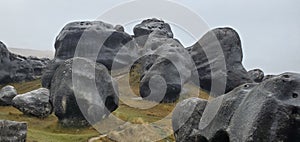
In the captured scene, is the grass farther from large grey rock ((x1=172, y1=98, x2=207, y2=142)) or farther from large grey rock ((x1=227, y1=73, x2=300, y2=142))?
large grey rock ((x1=227, y1=73, x2=300, y2=142))

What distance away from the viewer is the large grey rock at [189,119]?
953 inches

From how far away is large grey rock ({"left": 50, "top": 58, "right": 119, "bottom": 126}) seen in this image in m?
36.3

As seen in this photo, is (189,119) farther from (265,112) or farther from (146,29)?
(146,29)

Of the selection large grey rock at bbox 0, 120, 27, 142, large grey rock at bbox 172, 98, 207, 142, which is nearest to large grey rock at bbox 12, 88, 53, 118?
large grey rock at bbox 0, 120, 27, 142

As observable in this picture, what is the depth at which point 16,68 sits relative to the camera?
72.8 metres

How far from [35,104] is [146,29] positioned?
4798 cm

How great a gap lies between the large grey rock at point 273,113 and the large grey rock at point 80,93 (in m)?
19.6

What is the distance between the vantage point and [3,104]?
4806 cm

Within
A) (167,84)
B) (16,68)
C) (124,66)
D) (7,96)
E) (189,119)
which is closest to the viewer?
(189,119)

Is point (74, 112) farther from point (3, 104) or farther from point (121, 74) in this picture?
point (121, 74)

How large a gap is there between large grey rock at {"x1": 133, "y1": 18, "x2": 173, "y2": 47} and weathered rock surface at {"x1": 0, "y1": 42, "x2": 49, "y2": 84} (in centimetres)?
2049

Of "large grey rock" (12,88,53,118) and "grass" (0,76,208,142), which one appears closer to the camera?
"grass" (0,76,208,142)

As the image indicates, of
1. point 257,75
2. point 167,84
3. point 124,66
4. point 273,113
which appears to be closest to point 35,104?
point 167,84

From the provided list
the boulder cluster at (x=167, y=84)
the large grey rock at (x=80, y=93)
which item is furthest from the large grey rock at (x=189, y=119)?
the large grey rock at (x=80, y=93)
